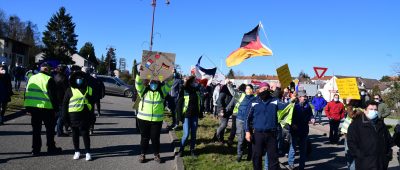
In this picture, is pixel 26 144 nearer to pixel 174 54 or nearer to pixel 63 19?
pixel 174 54

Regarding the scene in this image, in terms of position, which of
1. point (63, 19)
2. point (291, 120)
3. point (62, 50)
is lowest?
point (291, 120)

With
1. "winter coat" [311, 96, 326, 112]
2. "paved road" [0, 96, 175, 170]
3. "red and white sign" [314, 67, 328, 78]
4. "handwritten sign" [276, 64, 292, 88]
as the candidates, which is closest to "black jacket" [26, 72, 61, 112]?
"paved road" [0, 96, 175, 170]

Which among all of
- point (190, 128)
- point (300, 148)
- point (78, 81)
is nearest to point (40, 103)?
point (78, 81)

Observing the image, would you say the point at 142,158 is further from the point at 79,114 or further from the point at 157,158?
the point at 79,114

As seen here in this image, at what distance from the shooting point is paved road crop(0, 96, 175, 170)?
759 centimetres

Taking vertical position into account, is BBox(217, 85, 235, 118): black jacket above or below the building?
below

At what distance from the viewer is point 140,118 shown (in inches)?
325

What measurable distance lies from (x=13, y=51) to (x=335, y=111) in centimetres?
7208

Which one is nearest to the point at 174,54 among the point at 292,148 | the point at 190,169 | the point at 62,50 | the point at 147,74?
the point at 147,74

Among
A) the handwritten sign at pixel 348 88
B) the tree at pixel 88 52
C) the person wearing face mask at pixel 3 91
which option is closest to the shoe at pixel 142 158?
the person wearing face mask at pixel 3 91

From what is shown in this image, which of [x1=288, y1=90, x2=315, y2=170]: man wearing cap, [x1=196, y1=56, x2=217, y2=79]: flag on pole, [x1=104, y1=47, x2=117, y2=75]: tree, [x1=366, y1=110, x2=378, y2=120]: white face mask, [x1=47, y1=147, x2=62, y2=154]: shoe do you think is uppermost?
[x1=104, y1=47, x2=117, y2=75]: tree

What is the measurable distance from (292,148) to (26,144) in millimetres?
5876

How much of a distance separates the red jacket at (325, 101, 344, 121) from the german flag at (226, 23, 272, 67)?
478cm

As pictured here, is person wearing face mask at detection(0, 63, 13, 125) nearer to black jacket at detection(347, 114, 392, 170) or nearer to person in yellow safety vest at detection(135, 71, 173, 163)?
person in yellow safety vest at detection(135, 71, 173, 163)
